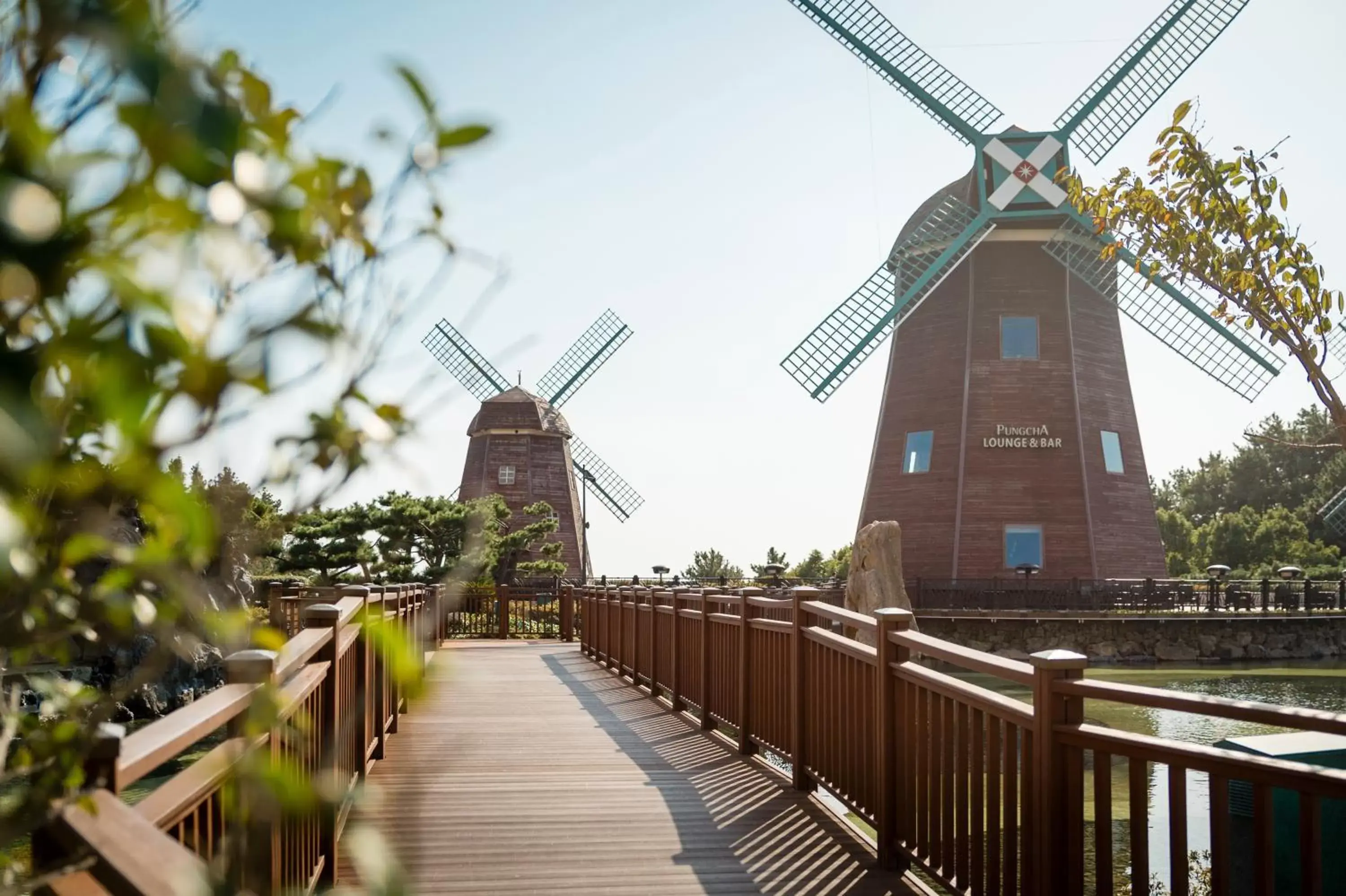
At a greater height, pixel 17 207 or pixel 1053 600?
pixel 17 207

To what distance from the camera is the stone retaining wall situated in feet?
78.7

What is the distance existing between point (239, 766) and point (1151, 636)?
26110mm

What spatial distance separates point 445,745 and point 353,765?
1.88 metres

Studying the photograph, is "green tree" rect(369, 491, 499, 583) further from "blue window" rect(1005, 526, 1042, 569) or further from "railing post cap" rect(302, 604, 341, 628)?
"railing post cap" rect(302, 604, 341, 628)

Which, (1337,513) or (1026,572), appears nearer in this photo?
(1026,572)

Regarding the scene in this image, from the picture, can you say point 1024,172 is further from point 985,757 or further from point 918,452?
point 985,757

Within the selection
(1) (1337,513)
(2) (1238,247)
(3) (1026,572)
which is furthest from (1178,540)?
(2) (1238,247)

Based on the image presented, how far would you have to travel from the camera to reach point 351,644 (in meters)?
5.57

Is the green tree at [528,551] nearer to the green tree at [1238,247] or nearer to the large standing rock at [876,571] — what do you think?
the large standing rock at [876,571]

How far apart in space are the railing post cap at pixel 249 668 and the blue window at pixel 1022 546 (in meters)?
24.2

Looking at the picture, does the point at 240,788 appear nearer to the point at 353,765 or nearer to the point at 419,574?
the point at 353,765

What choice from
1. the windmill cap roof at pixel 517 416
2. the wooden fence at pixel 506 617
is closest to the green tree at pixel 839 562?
the windmill cap roof at pixel 517 416

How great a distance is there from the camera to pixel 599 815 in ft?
18.4

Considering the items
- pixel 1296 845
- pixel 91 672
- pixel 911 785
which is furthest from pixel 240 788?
pixel 91 672
